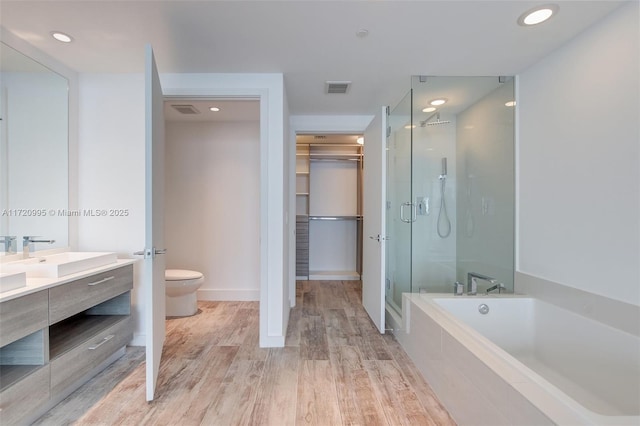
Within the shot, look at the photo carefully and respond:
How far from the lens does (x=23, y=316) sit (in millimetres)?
1434

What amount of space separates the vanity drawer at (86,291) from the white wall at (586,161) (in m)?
3.13

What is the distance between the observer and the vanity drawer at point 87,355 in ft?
5.30

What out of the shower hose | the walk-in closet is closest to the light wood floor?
the shower hose

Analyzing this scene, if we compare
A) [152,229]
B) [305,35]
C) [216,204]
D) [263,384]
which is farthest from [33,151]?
[263,384]

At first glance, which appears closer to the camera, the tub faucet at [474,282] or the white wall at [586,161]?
the white wall at [586,161]

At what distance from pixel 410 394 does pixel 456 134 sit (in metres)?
2.45

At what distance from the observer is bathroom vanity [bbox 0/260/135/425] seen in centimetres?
139

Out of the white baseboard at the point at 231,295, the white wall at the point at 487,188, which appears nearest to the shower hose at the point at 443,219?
the white wall at the point at 487,188

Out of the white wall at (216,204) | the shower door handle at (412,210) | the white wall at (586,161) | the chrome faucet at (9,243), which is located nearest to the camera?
the white wall at (586,161)

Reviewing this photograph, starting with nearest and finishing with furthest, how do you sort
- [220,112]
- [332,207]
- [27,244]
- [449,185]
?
1. [27,244]
2. [449,185]
3. [220,112]
4. [332,207]

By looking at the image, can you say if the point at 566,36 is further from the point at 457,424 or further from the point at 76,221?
the point at 76,221

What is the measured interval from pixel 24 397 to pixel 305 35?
8.17ft

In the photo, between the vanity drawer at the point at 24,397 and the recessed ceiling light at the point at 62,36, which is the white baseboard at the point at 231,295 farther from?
the recessed ceiling light at the point at 62,36

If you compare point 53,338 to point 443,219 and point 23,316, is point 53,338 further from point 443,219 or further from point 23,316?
point 443,219
